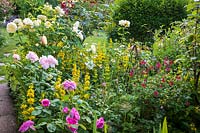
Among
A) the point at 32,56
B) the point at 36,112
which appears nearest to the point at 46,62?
the point at 32,56

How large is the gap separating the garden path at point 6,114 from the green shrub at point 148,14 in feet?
9.72

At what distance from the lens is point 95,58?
12.6 feet

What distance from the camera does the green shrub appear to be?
22.0 ft

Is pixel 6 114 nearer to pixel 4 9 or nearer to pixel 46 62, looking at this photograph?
pixel 46 62

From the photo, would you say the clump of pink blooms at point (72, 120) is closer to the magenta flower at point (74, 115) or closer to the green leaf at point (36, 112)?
the magenta flower at point (74, 115)

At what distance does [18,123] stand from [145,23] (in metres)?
4.06

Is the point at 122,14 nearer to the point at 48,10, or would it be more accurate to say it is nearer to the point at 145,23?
the point at 145,23

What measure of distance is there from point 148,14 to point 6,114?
3946 mm

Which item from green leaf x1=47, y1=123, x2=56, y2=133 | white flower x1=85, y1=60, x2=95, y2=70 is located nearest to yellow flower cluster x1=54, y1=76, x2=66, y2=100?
green leaf x1=47, y1=123, x2=56, y2=133

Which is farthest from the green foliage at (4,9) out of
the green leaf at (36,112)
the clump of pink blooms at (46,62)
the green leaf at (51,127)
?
the green leaf at (51,127)

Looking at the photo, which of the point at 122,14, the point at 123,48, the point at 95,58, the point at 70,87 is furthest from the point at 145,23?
the point at 70,87

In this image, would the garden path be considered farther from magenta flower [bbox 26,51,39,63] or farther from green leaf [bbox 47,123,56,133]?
green leaf [bbox 47,123,56,133]

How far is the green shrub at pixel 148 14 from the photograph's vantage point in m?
6.70

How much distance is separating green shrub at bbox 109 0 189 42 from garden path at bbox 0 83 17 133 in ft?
9.72
